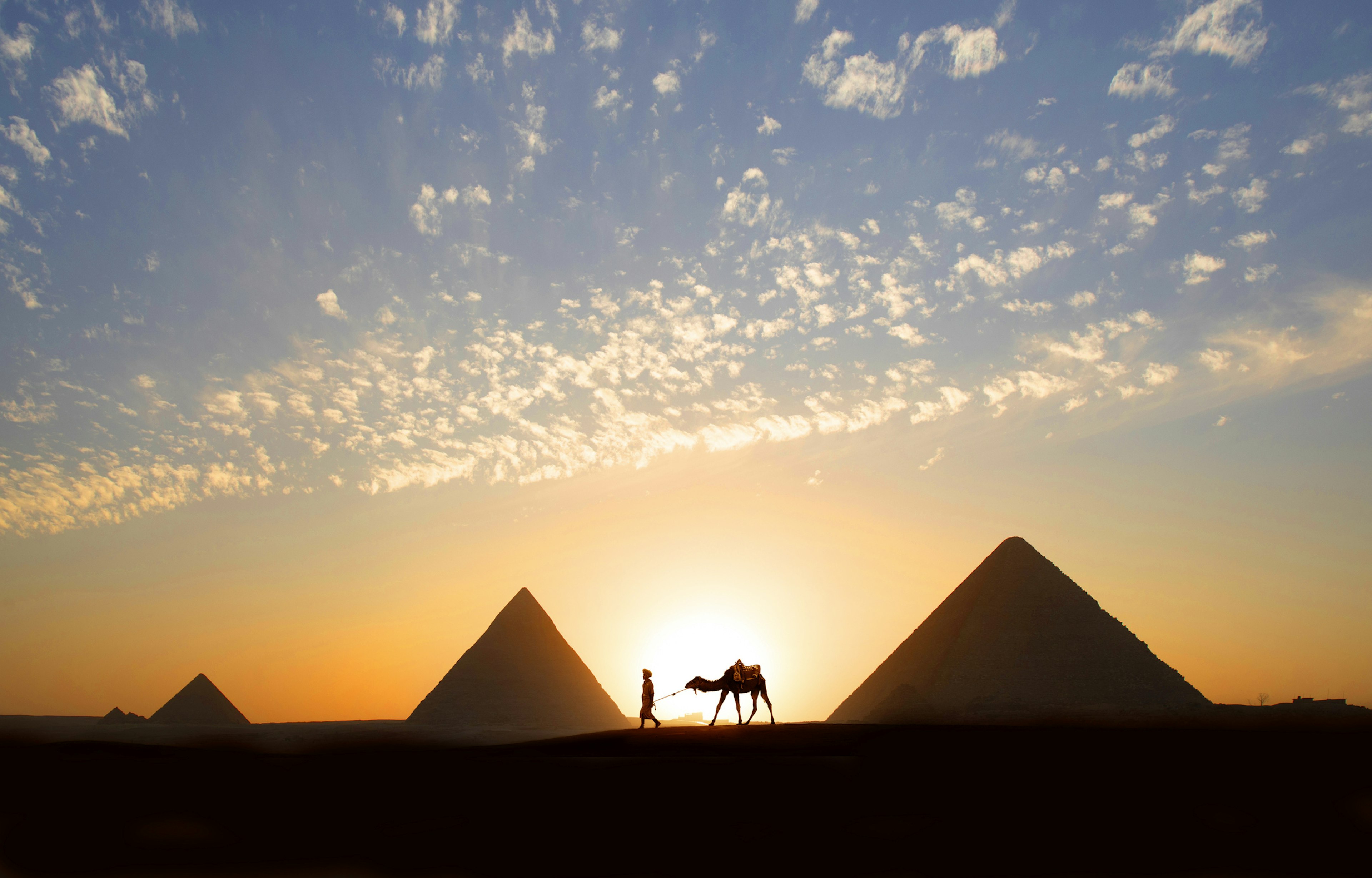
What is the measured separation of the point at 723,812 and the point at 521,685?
25481 millimetres

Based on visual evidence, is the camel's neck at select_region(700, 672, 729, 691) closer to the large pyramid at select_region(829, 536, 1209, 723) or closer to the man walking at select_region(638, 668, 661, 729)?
the man walking at select_region(638, 668, 661, 729)

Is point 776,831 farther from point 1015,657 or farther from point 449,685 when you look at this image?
point 449,685

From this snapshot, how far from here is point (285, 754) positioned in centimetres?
876

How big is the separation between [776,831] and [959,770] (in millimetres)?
2246

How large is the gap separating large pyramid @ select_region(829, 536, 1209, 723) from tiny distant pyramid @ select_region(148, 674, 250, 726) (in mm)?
30455

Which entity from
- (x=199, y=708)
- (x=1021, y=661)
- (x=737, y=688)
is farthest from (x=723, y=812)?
(x=199, y=708)

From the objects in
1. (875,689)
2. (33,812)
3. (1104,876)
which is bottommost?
(1104,876)

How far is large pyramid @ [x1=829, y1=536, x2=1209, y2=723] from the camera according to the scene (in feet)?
70.5

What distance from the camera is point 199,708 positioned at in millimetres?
37312

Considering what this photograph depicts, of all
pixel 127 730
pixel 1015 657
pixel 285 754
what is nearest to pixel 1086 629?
pixel 1015 657

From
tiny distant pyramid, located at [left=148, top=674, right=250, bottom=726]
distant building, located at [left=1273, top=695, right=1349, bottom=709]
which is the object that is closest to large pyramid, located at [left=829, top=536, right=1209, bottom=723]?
distant building, located at [left=1273, top=695, right=1349, bottom=709]

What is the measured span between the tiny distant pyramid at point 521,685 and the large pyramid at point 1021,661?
36.1ft

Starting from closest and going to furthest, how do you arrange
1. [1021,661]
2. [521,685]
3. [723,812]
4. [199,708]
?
[723,812], [1021,661], [521,685], [199,708]

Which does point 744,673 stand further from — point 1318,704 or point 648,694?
point 1318,704
